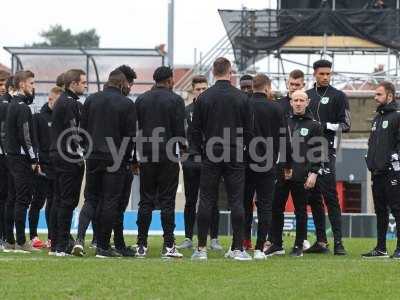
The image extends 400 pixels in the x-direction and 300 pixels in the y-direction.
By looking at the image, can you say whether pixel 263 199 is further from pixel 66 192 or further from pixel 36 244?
pixel 36 244

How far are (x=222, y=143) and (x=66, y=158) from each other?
2077 millimetres

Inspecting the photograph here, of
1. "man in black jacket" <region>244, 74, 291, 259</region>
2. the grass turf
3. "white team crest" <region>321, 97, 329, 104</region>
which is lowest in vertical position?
the grass turf

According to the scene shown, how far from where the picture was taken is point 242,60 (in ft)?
110

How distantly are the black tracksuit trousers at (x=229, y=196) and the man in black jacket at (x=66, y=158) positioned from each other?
5.54 feet

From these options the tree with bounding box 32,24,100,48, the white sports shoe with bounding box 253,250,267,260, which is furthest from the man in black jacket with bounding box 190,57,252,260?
the tree with bounding box 32,24,100,48

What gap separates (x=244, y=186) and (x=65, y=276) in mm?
3548

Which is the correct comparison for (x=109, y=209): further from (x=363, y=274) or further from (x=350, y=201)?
(x=350, y=201)

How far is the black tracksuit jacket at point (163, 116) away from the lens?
13000 mm

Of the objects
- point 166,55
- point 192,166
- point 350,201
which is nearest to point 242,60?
point 166,55

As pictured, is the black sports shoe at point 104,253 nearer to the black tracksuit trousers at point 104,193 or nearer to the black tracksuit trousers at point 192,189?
the black tracksuit trousers at point 104,193

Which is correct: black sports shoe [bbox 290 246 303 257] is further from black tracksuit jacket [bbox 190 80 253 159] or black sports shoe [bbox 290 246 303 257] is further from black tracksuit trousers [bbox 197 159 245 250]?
black tracksuit jacket [bbox 190 80 253 159]

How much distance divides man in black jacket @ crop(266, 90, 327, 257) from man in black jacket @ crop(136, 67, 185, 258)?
1533 millimetres

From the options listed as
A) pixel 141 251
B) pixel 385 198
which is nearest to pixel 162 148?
pixel 141 251

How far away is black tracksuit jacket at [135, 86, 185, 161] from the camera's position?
13.0m
